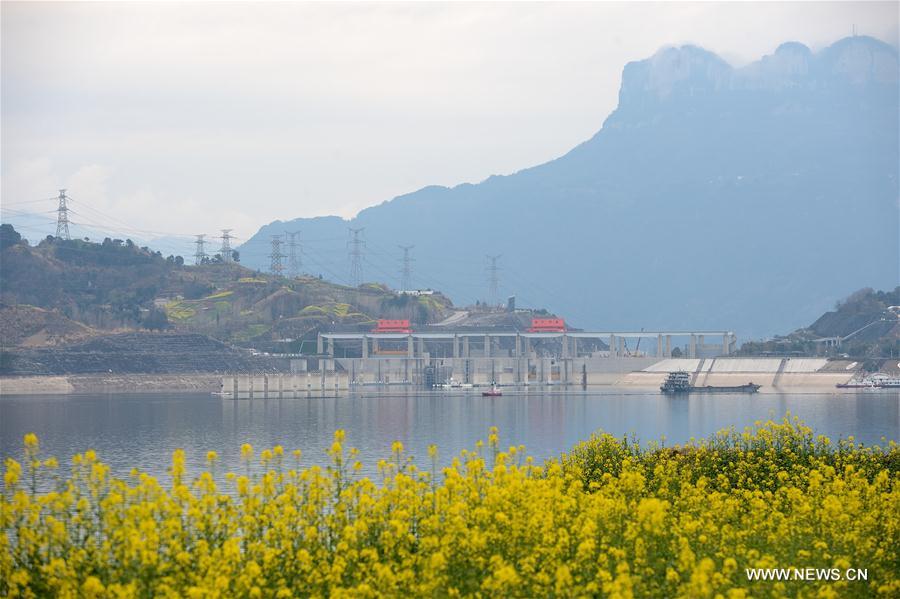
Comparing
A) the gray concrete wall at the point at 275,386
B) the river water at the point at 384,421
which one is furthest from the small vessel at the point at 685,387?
the gray concrete wall at the point at 275,386

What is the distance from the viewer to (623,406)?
142875mm

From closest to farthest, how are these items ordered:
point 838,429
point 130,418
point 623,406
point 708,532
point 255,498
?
1. point 255,498
2. point 708,532
3. point 838,429
4. point 130,418
5. point 623,406

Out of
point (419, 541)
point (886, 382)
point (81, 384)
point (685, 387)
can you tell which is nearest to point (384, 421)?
point (685, 387)

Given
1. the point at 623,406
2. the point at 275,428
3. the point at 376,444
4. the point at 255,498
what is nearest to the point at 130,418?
the point at 275,428

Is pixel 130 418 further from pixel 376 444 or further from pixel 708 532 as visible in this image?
pixel 708 532

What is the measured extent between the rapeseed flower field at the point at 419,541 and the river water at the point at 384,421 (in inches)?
1464

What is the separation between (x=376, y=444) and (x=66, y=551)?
63118 millimetres

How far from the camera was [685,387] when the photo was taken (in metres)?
183

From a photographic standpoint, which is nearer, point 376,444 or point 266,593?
point 266,593

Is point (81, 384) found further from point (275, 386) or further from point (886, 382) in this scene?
point (886, 382)

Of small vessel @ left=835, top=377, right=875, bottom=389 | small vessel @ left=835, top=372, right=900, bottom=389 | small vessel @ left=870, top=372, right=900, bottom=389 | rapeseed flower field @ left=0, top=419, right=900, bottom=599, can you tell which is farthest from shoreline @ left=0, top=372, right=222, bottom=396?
rapeseed flower field @ left=0, top=419, right=900, bottom=599

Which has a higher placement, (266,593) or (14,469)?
(14,469)

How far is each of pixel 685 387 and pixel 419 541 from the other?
16337 cm

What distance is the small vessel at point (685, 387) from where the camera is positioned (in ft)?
600
